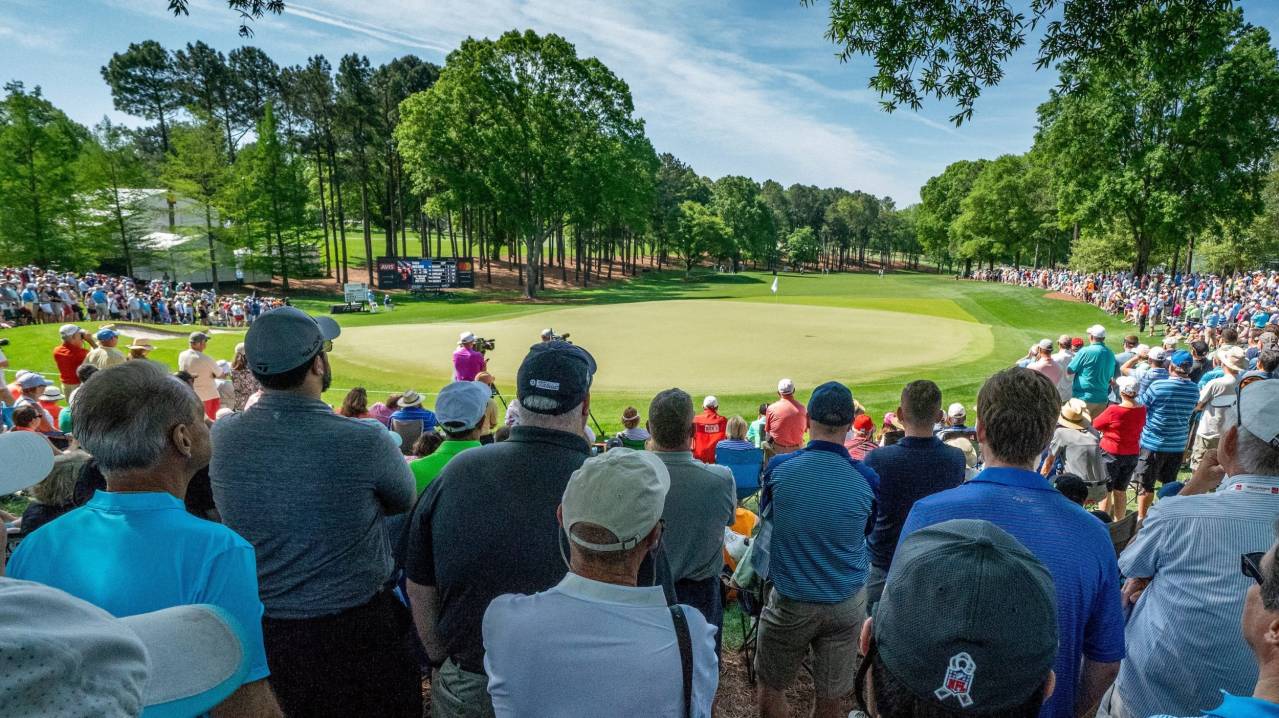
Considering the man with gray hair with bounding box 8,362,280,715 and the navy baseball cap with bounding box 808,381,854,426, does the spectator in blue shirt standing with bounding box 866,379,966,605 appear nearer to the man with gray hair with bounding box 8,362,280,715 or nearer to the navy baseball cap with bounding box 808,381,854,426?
the navy baseball cap with bounding box 808,381,854,426

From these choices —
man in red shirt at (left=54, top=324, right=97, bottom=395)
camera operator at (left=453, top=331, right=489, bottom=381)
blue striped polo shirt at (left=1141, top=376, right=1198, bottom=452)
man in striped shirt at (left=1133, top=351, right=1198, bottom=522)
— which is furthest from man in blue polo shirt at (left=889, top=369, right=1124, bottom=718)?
man in red shirt at (left=54, top=324, right=97, bottom=395)

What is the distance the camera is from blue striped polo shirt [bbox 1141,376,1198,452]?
7957mm

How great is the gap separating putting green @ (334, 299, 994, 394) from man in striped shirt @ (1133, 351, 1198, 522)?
905 centimetres

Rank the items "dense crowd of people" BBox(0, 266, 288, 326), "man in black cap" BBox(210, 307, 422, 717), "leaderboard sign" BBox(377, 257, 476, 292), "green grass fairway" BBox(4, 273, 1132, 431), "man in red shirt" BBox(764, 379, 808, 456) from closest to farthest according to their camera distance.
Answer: "man in black cap" BBox(210, 307, 422, 717)
"man in red shirt" BBox(764, 379, 808, 456)
"green grass fairway" BBox(4, 273, 1132, 431)
"dense crowd of people" BBox(0, 266, 288, 326)
"leaderboard sign" BBox(377, 257, 476, 292)

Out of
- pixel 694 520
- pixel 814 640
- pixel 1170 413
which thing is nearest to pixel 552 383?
pixel 694 520

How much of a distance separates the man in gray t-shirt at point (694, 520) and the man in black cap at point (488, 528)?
1.07 meters

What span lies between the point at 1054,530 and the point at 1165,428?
24.2 feet

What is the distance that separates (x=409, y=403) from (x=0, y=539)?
6.02m

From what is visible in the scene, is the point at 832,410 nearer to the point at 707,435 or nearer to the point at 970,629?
the point at 970,629

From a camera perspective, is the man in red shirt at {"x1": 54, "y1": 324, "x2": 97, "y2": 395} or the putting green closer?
the man in red shirt at {"x1": 54, "y1": 324, "x2": 97, "y2": 395}

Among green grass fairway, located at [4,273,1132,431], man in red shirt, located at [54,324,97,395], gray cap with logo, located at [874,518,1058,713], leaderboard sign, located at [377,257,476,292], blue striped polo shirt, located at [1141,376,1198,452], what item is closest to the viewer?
gray cap with logo, located at [874,518,1058,713]

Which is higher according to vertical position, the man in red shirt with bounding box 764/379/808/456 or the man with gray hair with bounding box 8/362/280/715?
the man with gray hair with bounding box 8/362/280/715

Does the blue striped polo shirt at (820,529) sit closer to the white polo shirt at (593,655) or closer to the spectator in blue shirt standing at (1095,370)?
the white polo shirt at (593,655)

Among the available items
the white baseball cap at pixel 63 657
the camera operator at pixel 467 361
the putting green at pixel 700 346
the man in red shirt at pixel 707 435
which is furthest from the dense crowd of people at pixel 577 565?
the putting green at pixel 700 346
